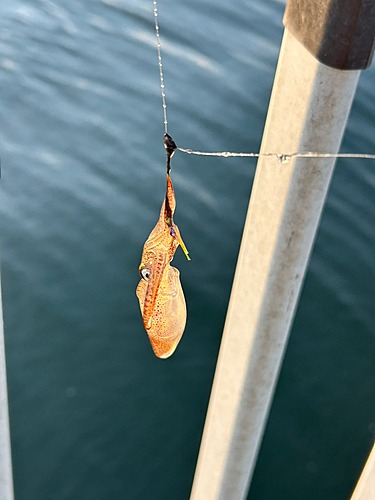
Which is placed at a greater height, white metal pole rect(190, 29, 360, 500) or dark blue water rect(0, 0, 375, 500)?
white metal pole rect(190, 29, 360, 500)

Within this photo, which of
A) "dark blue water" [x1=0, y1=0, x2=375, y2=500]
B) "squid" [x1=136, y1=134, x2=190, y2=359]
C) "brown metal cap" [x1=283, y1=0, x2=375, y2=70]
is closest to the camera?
"brown metal cap" [x1=283, y1=0, x2=375, y2=70]

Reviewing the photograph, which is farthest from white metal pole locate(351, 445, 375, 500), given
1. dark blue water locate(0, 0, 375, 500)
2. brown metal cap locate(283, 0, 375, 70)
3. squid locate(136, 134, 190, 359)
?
dark blue water locate(0, 0, 375, 500)

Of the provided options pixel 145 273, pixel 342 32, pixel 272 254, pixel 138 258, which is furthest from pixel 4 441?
pixel 138 258

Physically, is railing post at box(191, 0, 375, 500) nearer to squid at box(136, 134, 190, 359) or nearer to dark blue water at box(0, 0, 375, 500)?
squid at box(136, 134, 190, 359)

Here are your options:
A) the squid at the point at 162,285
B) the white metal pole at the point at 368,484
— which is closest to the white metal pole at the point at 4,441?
the squid at the point at 162,285

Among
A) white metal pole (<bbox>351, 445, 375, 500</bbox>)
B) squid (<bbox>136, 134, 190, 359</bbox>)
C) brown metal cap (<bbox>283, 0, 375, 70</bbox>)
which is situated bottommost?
white metal pole (<bbox>351, 445, 375, 500</bbox>)

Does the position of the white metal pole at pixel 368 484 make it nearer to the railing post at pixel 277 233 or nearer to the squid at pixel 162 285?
the railing post at pixel 277 233

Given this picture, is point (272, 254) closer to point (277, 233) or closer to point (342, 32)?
point (277, 233)
